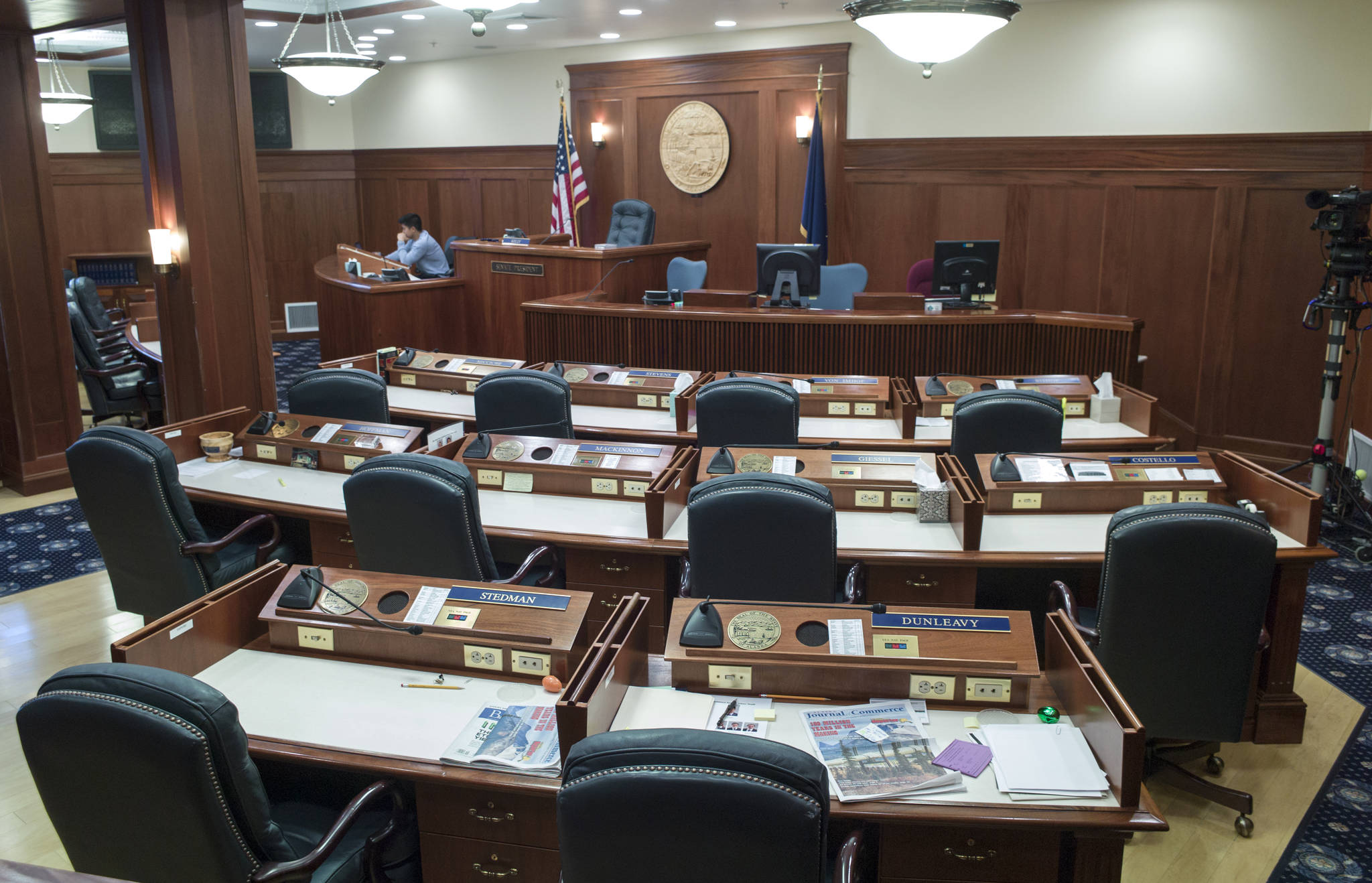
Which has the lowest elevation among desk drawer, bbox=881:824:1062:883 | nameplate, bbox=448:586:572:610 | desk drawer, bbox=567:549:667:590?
desk drawer, bbox=881:824:1062:883

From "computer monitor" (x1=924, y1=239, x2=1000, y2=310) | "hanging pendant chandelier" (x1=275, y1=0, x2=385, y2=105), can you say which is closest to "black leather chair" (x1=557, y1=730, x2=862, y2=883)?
"computer monitor" (x1=924, y1=239, x2=1000, y2=310)

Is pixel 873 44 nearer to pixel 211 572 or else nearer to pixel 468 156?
pixel 468 156

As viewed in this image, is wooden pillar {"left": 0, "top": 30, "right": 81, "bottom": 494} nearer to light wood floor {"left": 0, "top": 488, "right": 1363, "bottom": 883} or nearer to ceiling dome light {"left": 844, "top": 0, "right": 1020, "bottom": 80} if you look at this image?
light wood floor {"left": 0, "top": 488, "right": 1363, "bottom": 883}

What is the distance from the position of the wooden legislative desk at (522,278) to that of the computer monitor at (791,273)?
1.38m

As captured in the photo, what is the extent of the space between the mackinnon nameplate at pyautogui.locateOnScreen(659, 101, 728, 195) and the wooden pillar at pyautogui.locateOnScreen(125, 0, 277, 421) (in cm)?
503

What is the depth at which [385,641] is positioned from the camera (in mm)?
2691

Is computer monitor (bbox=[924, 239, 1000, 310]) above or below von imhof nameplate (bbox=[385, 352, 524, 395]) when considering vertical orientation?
above

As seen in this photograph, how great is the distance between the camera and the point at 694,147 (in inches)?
382

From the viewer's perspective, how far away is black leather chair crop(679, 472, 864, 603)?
3.05 metres

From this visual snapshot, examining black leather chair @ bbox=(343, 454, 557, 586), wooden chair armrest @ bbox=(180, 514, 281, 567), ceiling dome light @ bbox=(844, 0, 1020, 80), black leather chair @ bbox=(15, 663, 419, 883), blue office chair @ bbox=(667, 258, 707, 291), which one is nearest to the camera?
black leather chair @ bbox=(15, 663, 419, 883)

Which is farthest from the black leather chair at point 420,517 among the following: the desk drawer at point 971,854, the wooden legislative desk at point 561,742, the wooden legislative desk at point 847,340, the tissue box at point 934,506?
the wooden legislative desk at point 847,340

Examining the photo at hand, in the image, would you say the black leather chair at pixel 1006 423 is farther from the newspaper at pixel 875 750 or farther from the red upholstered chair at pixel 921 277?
the red upholstered chair at pixel 921 277

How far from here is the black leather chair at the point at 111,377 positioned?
7.08 meters

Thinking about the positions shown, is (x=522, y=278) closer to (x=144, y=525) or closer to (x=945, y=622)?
(x=144, y=525)
